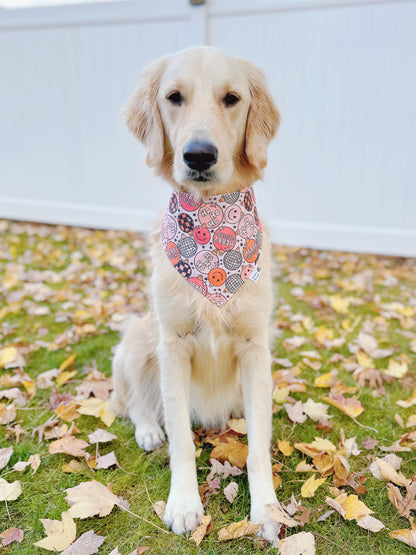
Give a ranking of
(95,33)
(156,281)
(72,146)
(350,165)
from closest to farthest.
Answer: (156,281), (350,165), (95,33), (72,146)

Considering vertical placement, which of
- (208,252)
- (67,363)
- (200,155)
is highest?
(200,155)

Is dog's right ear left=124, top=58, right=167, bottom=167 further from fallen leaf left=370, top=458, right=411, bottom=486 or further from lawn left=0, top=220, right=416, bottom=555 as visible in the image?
fallen leaf left=370, top=458, right=411, bottom=486

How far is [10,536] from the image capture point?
1650 mm

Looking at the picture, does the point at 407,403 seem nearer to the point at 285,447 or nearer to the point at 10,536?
the point at 285,447

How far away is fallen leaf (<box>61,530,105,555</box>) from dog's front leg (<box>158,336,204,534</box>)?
257 mm

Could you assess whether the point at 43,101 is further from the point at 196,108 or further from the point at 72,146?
the point at 196,108

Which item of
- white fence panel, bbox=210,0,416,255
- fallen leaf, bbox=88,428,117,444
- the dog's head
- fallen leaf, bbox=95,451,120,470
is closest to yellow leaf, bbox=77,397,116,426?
fallen leaf, bbox=88,428,117,444

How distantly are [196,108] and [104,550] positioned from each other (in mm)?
1647

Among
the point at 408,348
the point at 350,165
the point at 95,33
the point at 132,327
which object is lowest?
the point at 408,348

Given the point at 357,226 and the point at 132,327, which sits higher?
the point at 132,327

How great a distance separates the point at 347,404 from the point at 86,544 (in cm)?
146

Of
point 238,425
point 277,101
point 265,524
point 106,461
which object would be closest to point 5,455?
point 106,461

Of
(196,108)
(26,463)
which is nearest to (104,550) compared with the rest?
(26,463)

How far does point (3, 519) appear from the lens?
1740 mm
